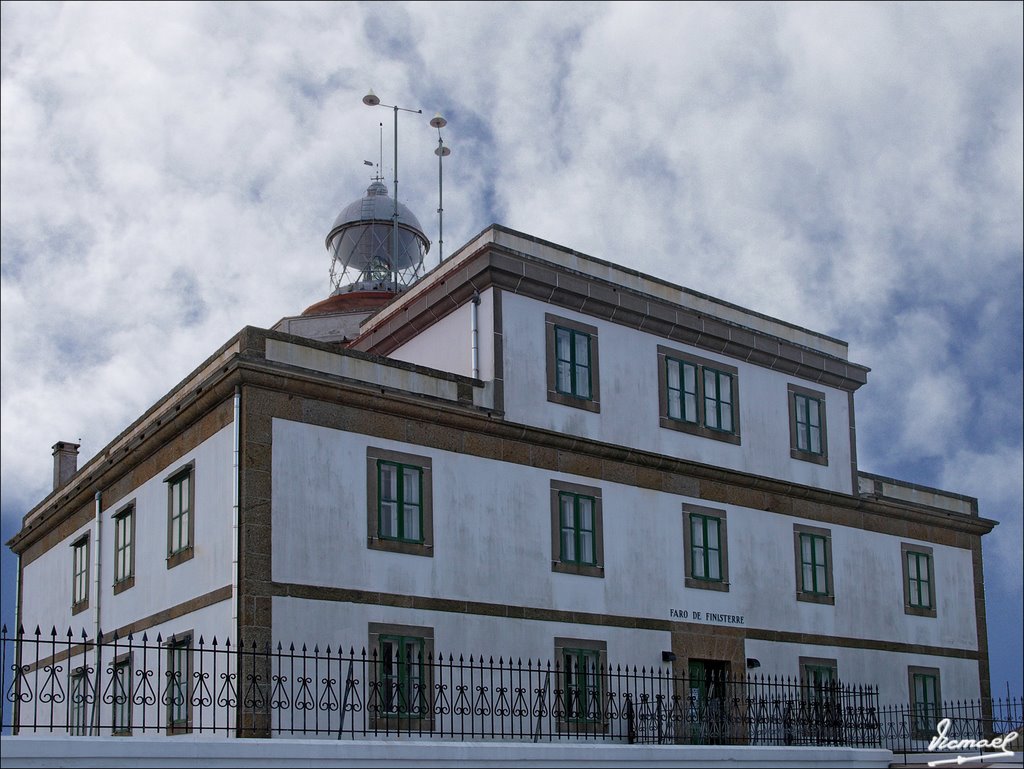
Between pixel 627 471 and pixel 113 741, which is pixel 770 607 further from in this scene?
A: pixel 113 741

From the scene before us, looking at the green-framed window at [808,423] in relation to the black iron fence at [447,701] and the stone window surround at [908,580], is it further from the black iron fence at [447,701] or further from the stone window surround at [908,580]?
the black iron fence at [447,701]

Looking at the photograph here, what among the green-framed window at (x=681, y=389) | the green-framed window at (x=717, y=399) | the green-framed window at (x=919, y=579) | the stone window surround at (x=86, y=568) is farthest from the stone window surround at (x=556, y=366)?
the green-framed window at (x=919, y=579)

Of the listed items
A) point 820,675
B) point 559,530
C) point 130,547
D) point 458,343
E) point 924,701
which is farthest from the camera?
point 924,701

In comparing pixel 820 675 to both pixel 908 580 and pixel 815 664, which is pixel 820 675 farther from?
pixel 908 580

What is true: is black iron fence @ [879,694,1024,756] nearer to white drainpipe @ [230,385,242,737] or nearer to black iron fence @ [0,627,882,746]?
black iron fence @ [0,627,882,746]

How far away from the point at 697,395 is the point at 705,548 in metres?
3.53

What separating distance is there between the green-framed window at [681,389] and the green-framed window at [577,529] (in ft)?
11.7

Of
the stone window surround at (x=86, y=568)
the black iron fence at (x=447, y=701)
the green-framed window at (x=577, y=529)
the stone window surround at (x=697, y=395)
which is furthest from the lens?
the stone window surround at (x=697, y=395)

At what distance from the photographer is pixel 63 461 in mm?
36812

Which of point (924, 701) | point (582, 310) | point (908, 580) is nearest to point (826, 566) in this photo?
point (908, 580)

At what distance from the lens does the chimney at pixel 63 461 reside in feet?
120

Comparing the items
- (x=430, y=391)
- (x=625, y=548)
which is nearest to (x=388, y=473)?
(x=430, y=391)

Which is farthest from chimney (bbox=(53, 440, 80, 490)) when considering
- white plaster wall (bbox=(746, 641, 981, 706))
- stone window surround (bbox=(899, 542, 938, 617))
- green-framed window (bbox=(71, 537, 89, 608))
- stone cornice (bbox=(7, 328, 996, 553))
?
stone window surround (bbox=(899, 542, 938, 617))

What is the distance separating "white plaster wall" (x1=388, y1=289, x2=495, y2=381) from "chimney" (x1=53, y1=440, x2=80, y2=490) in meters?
12.4
